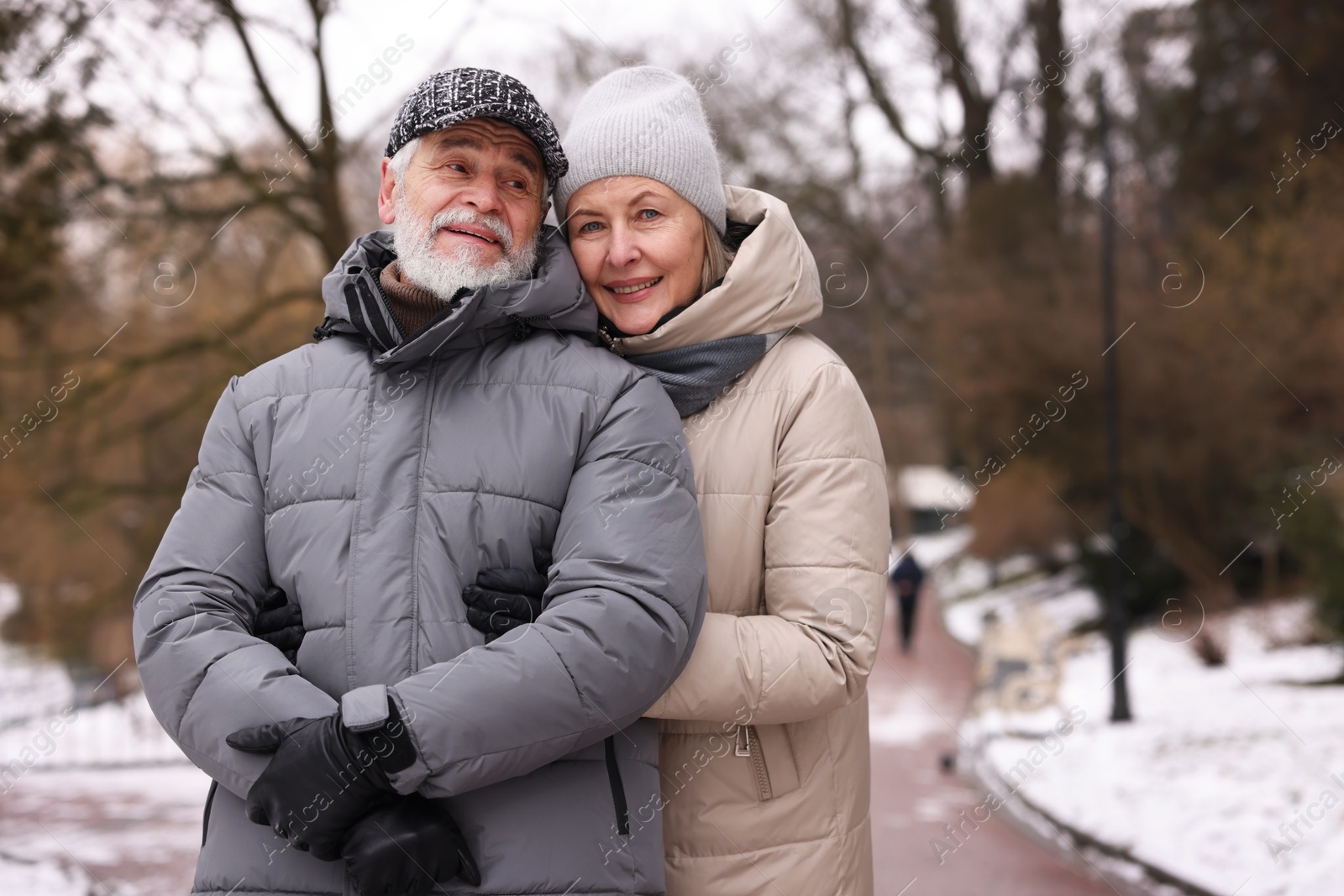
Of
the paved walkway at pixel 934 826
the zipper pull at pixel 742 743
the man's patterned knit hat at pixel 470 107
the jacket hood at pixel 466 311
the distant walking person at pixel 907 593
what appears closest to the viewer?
the jacket hood at pixel 466 311

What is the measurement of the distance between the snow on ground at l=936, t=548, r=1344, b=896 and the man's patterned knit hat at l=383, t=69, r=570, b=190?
6.41 m

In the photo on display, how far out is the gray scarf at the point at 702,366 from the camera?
2.33 metres

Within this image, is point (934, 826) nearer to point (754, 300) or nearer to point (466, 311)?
point (754, 300)

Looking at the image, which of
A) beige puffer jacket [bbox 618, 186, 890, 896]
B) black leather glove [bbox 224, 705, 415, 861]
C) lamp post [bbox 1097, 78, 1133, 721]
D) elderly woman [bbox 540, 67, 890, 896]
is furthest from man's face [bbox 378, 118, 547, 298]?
lamp post [bbox 1097, 78, 1133, 721]

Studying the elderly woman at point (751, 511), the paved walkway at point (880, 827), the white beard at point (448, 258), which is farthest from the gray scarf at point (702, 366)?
the paved walkway at point (880, 827)

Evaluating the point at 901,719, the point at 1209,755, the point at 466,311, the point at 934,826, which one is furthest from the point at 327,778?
the point at 901,719

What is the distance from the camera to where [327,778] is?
5.64 feet

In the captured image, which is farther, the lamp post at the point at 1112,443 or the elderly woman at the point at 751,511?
the lamp post at the point at 1112,443

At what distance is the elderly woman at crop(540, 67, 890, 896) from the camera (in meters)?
2.18

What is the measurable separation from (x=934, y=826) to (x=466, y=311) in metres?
8.05

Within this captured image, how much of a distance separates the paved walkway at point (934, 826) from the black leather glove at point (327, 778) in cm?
640

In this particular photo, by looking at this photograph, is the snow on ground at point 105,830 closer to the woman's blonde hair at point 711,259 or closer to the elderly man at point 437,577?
the elderly man at point 437,577

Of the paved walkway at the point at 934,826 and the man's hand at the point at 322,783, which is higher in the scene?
the man's hand at the point at 322,783

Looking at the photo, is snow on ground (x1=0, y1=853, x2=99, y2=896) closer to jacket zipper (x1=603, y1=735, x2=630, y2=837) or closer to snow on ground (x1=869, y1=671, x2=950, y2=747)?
jacket zipper (x1=603, y1=735, x2=630, y2=837)
